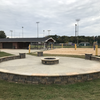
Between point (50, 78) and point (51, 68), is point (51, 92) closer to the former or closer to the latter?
point (50, 78)

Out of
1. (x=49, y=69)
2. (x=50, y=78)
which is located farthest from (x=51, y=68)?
(x=50, y=78)

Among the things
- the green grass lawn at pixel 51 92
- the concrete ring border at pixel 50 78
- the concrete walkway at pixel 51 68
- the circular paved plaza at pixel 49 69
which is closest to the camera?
the green grass lawn at pixel 51 92

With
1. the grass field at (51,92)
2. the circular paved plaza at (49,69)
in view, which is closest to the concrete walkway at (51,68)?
the circular paved plaza at (49,69)

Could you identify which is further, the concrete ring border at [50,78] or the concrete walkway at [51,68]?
→ the concrete walkway at [51,68]

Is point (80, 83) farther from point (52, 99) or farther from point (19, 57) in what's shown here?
point (19, 57)

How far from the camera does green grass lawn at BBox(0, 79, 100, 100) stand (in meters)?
3.32

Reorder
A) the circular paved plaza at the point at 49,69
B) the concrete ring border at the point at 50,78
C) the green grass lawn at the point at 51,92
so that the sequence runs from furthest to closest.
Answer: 1. the circular paved plaza at the point at 49,69
2. the concrete ring border at the point at 50,78
3. the green grass lawn at the point at 51,92

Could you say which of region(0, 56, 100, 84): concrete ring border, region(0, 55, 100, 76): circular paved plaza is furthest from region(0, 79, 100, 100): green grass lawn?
region(0, 55, 100, 76): circular paved plaza

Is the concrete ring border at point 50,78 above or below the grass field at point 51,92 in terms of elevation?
above

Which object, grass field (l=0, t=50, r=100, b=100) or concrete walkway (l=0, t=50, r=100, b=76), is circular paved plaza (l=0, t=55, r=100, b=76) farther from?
grass field (l=0, t=50, r=100, b=100)

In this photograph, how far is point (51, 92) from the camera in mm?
3652

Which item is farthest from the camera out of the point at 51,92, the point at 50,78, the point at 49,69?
the point at 49,69

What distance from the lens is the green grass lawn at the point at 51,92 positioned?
10.9 feet

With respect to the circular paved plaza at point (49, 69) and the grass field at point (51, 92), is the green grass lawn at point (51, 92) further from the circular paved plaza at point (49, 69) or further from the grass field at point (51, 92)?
the circular paved plaza at point (49, 69)
